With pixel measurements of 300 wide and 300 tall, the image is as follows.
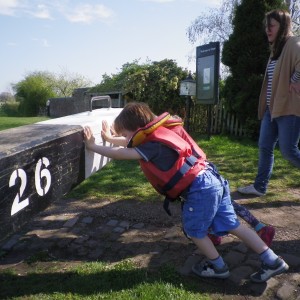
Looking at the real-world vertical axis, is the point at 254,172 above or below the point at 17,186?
below

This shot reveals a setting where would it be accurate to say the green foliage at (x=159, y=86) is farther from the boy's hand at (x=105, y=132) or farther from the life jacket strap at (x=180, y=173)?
the life jacket strap at (x=180, y=173)

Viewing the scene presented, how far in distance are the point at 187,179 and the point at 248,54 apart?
7.83m

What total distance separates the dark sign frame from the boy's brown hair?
6.21 metres

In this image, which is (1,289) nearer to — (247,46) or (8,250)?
(8,250)

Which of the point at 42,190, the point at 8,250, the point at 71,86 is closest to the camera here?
the point at 42,190

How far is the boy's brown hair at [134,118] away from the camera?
2393mm

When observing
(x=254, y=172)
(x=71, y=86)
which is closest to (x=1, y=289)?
(x=254, y=172)

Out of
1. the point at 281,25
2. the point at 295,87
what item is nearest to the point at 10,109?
the point at 281,25

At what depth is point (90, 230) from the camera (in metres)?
3.20

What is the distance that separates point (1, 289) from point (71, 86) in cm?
4887

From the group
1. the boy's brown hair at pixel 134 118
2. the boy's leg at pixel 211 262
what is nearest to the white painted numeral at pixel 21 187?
the boy's brown hair at pixel 134 118

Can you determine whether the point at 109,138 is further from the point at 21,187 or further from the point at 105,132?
the point at 21,187

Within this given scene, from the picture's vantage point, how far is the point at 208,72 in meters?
8.58

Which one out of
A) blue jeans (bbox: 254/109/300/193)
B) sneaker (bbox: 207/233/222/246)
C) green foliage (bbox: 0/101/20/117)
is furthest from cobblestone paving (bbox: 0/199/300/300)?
green foliage (bbox: 0/101/20/117)
